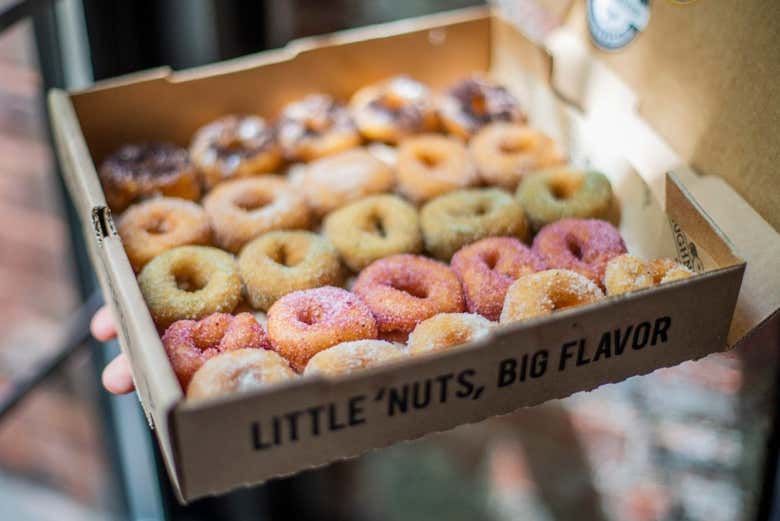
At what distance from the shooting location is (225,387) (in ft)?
3.56

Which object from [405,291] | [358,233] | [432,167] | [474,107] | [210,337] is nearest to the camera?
[210,337]

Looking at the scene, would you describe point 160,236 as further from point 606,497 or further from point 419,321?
point 606,497

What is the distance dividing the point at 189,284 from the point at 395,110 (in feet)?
1.89

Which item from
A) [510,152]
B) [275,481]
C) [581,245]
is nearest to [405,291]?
[581,245]

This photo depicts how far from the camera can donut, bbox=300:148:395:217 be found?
1562mm

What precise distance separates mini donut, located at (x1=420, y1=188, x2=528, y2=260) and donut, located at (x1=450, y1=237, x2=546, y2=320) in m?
0.03

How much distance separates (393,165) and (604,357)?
680mm

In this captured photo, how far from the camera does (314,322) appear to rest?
127 cm

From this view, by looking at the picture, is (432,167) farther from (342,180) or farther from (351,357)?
(351,357)

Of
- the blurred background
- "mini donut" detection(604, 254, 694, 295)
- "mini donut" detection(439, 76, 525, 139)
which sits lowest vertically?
the blurred background

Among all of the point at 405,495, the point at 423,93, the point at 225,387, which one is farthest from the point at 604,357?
the point at 405,495

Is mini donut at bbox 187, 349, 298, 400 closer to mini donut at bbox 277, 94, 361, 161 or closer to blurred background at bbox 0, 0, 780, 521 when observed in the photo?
mini donut at bbox 277, 94, 361, 161

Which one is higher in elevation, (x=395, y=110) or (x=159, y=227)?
(x=395, y=110)

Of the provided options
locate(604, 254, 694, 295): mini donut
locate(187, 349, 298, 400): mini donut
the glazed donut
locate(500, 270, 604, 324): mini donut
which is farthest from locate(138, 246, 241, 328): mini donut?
locate(604, 254, 694, 295): mini donut
